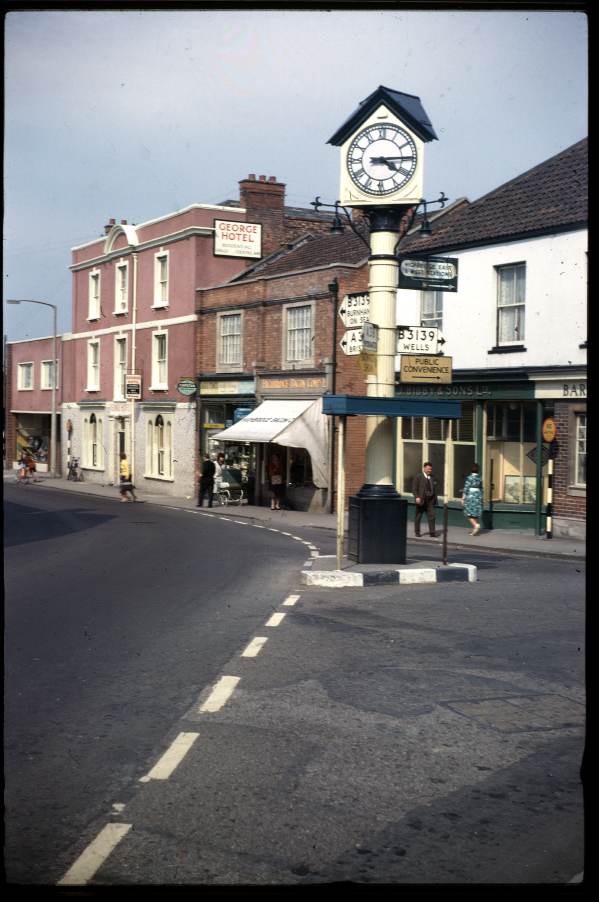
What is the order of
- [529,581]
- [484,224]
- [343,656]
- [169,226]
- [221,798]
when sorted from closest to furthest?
[221,798]
[343,656]
[529,581]
[484,224]
[169,226]

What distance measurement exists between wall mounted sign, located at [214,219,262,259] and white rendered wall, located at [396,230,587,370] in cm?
1200

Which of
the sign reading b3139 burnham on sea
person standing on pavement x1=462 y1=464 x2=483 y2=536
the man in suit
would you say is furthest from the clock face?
person standing on pavement x1=462 y1=464 x2=483 y2=536

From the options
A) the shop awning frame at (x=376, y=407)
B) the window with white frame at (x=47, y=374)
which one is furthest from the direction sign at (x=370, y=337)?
the window with white frame at (x=47, y=374)

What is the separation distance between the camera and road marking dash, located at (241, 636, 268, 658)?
914cm

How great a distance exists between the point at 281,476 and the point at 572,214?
1315 centimetres

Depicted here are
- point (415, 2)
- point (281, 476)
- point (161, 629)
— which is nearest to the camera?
point (415, 2)

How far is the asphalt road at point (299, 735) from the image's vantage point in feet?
15.3

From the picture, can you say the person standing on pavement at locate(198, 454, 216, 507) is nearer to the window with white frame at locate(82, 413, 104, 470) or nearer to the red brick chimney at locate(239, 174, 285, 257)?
the red brick chimney at locate(239, 174, 285, 257)

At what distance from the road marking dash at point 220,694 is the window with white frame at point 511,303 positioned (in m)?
18.8

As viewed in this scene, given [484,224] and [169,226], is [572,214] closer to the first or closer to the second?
[484,224]

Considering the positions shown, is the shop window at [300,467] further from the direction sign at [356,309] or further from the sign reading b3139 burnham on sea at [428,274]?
the direction sign at [356,309]

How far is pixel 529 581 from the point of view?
15.3 metres

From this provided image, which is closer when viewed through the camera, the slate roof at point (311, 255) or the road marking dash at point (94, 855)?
the road marking dash at point (94, 855)

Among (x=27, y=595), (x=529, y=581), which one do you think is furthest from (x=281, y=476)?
(x=27, y=595)
